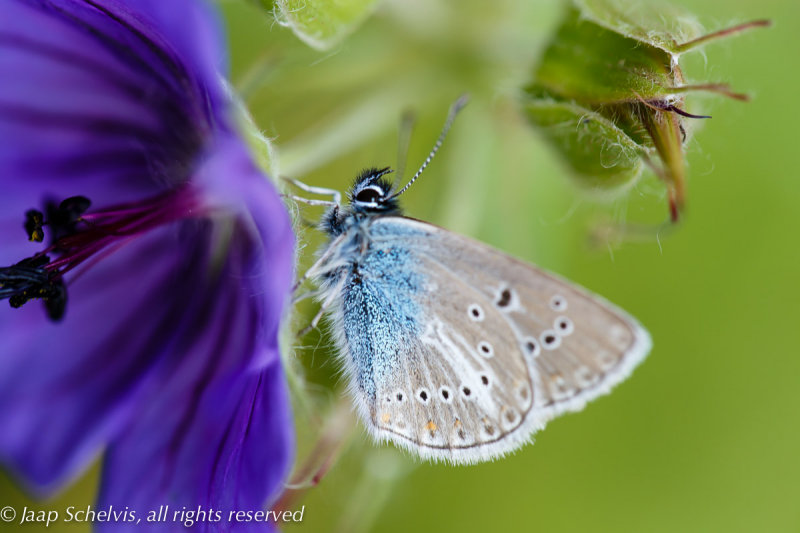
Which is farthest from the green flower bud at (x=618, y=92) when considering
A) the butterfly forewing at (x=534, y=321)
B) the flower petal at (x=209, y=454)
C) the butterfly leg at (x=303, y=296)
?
the flower petal at (x=209, y=454)

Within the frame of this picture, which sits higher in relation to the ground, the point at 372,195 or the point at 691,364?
the point at 372,195

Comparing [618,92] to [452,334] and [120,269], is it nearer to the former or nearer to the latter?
[452,334]

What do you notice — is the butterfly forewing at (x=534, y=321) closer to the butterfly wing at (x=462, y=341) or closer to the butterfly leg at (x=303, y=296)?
the butterfly wing at (x=462, y=341)

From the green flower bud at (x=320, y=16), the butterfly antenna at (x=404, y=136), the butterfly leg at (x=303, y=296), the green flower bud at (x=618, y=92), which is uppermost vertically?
the butterfly antenna at (x=404, y=136)

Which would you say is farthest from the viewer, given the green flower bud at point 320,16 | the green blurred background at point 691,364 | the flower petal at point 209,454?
the green blurred background at point 691,364

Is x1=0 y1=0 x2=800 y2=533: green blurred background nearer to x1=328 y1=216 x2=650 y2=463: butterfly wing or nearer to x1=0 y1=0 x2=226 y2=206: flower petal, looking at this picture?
x1=0 y1=0 x2=226 y2=206: flower petal

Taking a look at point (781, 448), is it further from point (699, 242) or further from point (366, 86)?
point (366, 86)

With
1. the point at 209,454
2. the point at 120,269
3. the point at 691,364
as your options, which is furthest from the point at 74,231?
the point at 691,364

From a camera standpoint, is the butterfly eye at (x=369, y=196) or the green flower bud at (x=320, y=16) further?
the butterfly eye at (x=369, y=196)
